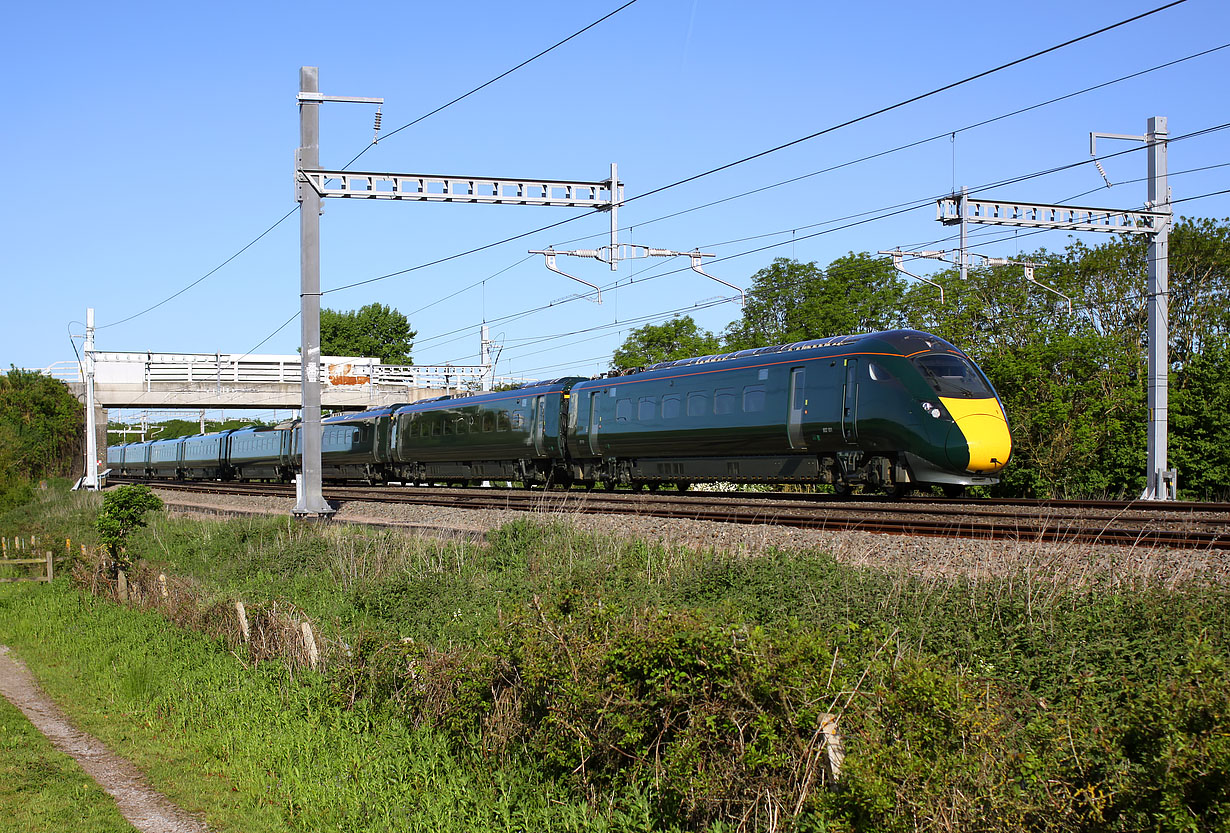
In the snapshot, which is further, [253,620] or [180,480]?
[180,480]

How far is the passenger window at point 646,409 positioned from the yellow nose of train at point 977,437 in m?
8.06

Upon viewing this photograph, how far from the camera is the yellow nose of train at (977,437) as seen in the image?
17.5 metres

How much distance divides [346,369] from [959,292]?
35.7 metres

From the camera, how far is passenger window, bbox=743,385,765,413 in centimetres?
2080

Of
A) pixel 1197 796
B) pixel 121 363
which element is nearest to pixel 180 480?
pixel 121 363

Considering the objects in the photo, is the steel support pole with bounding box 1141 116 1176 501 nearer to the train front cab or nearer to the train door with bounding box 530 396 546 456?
the train front cab

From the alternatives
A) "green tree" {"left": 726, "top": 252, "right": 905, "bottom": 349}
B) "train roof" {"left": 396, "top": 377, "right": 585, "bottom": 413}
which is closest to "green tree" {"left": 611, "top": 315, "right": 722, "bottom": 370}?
"green tree" {"left": 726, "top": 252, "right": 905, "bottom": 349}

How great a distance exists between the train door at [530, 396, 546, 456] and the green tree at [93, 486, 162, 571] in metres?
10.5

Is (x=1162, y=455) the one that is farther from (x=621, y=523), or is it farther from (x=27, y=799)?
(x=27, y=799)

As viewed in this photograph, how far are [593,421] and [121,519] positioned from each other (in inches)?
438

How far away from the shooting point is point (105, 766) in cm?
998

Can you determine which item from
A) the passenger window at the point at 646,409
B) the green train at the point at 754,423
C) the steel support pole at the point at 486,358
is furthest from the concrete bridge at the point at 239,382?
the passenger window at the point at 646,409

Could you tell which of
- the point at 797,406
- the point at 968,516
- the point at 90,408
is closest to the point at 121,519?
the point at 797,406

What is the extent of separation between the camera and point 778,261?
49031 mm
